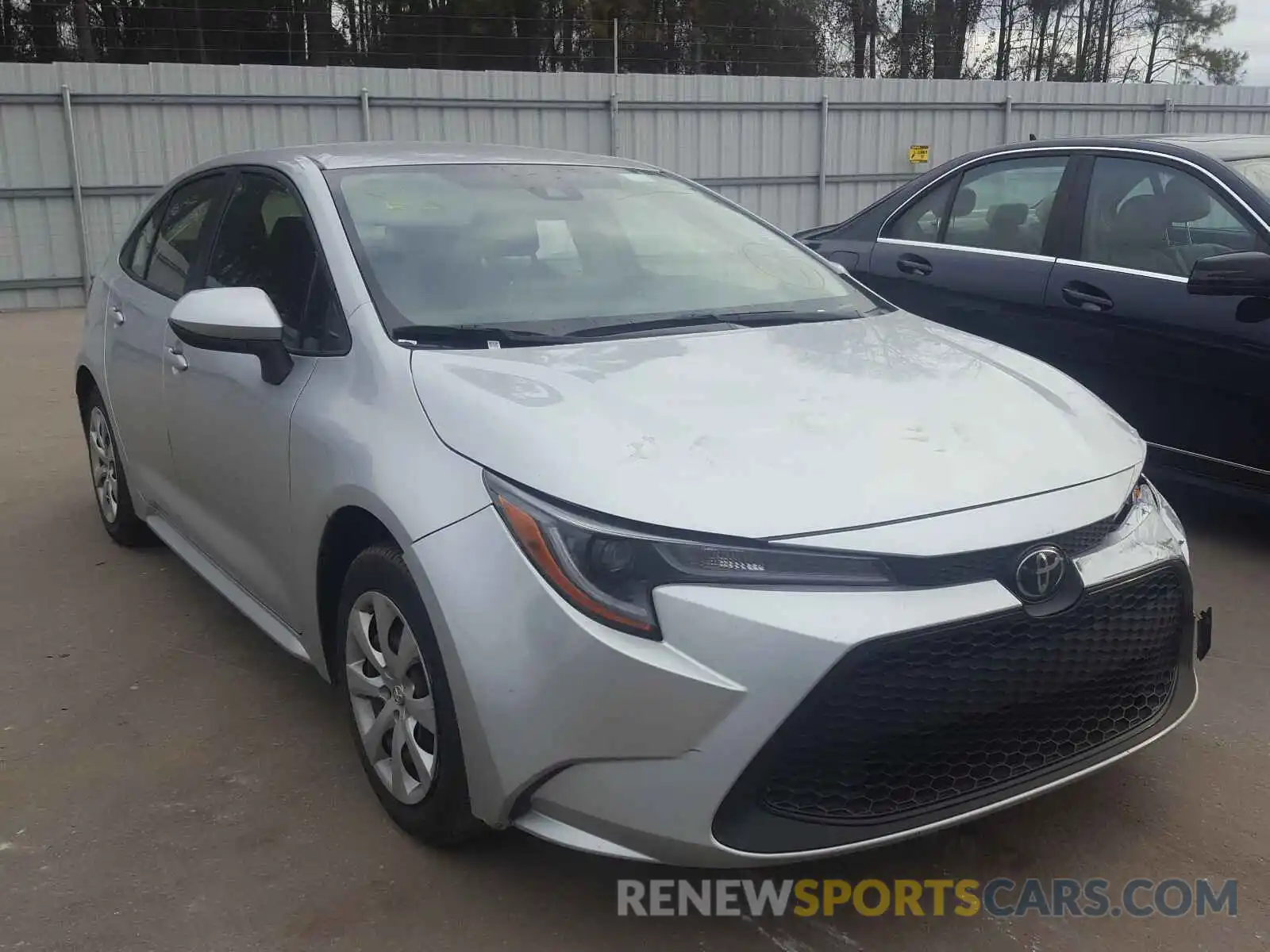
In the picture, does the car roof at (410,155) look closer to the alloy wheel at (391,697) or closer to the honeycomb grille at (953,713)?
the alloy wheel at (391,697)

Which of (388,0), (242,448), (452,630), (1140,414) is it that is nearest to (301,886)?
(452,630)

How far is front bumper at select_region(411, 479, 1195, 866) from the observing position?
1.97 meters

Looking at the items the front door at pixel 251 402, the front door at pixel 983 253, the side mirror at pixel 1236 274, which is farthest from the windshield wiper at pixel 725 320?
the front door at pixel 983 253

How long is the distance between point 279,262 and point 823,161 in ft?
44.6

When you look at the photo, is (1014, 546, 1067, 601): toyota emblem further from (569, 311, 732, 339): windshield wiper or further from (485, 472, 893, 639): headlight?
(569, 311, 732, 339): windshield wiper

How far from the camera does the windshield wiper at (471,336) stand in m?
2.75

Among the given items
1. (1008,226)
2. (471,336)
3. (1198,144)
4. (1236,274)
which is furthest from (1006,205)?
(471,336)

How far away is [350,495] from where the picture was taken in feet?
8.36

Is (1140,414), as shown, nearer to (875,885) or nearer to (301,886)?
(875,885)

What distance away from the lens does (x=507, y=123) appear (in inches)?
561

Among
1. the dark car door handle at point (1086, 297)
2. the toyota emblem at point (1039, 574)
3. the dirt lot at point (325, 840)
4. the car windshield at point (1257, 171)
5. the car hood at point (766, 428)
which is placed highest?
the car windshield at point (1257, 171)

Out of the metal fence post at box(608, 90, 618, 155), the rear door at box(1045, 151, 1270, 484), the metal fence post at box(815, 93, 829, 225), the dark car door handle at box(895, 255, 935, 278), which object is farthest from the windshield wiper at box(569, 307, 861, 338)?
the metal fence post at box(815, 93, 829, 225)

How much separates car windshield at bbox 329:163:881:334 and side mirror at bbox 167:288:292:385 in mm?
271

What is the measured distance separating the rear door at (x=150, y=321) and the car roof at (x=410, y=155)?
0.33 metres
